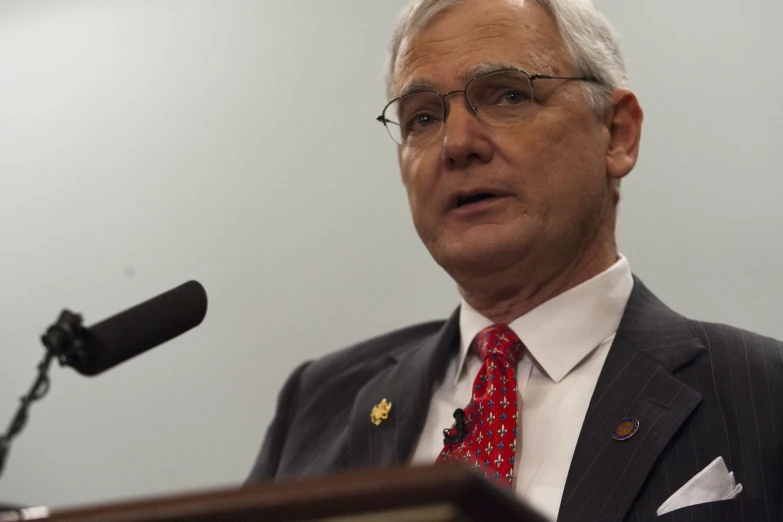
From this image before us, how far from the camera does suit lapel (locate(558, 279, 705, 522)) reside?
5.02 feet

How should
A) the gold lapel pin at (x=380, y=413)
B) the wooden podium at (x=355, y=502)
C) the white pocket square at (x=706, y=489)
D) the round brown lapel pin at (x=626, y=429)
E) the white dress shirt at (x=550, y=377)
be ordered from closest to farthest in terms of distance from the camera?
the wooden podium at (x=355, y=502), the white pocket square at (x=706, y=489), the round brown lapel pin at (x=626, y=429), the white dress shirt at (x=550, y=377), the gold lapel pin at (x=380, y=413)

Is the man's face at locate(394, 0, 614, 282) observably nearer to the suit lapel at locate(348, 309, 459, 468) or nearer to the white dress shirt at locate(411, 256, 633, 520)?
the white dress shirt at locate(411, 256, 633, 520)

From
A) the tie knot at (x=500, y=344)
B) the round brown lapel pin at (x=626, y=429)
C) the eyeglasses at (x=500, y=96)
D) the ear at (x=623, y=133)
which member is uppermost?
the eyeglasses at (x=500, y=96)

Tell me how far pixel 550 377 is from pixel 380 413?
0.37 m

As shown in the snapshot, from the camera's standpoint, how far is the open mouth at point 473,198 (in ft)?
6.15

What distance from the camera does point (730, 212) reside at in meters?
2.21

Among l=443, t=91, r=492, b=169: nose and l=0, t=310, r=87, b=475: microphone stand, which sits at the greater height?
l=443, t=91, r=492, b=169: nose

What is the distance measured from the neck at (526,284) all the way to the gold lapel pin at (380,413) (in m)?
0.29

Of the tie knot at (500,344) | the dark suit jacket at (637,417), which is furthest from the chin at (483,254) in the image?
the dark suit jacket at (637,417)

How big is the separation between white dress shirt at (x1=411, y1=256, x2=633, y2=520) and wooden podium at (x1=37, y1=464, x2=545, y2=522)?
3.12 ft

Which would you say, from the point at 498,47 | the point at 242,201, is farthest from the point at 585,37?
the point at 242,201

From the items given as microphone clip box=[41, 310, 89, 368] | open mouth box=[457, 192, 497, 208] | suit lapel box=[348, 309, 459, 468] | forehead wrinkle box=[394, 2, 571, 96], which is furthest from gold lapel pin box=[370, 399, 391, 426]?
microphone clip box=[41, 310, 89, 368]

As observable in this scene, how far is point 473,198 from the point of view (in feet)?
6.23

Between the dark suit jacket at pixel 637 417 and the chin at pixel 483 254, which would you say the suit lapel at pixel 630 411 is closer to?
the dark suit jacket at pixel 637 417
